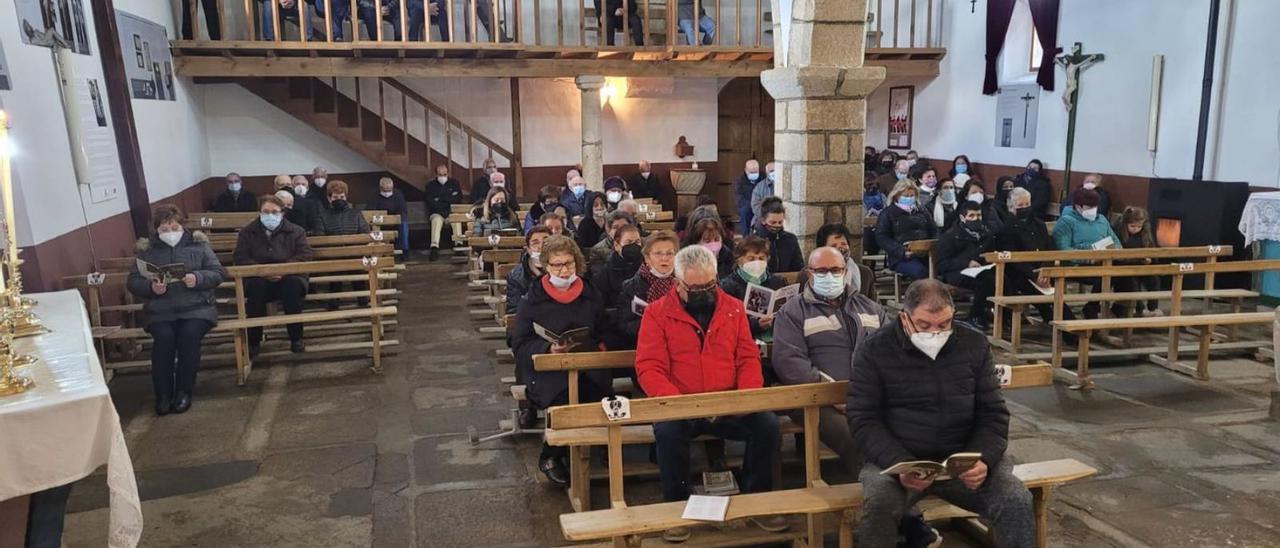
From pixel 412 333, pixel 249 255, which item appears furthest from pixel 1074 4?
pixel 249 255

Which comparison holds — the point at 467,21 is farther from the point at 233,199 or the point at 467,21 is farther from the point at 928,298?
the point at 928,298

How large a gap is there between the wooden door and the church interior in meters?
1.63

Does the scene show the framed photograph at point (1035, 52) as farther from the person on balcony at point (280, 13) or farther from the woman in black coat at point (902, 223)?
the person on balcony at point (280, 13)

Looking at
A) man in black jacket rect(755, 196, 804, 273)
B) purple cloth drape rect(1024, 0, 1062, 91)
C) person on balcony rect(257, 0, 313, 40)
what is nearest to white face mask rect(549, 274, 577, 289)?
man in black jacket rect(755, 196, 804, 273)

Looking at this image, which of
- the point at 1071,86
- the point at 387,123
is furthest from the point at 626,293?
the point at 387,123

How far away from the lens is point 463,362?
6.88m

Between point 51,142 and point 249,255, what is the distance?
154cm

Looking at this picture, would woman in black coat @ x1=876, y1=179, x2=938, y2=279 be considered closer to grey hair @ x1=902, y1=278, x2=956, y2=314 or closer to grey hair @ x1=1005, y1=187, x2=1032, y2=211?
grey hair @ x1=1005, y1=187, x2=1032, y2=211

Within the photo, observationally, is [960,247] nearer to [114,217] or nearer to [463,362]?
[463,362]

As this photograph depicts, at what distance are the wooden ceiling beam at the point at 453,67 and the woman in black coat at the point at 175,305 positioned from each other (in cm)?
548

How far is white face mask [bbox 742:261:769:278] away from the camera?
194 inches

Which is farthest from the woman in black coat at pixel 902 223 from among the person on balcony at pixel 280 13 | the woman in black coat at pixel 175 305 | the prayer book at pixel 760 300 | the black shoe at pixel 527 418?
the person on balcony at pixel 280 13

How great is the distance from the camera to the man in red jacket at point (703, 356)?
3.89 m

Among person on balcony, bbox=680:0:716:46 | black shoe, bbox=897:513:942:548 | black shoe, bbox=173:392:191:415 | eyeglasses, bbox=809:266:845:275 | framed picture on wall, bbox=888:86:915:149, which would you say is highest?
person on balcony, bbox=680:0:716:46
